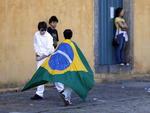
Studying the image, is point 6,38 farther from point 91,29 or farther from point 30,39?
point 91,29

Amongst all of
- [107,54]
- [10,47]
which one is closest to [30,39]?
[10,47]

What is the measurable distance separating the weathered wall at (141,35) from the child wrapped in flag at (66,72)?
598cm

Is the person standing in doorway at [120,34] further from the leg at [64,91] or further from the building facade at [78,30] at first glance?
the leg at [64,91]

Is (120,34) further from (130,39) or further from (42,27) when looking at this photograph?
(42,27)

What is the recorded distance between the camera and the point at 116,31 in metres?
19.2

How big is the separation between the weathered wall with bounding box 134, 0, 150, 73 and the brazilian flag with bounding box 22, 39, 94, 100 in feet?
19.6

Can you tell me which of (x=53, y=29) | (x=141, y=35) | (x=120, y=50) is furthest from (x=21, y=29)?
(x=141, y=35)

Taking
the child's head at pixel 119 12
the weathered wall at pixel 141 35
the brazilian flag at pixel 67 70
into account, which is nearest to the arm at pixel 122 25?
the child's head at pixel 119 12

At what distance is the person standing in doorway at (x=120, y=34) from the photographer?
18969mm

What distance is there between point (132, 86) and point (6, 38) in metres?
3.76

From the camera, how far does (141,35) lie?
19.8m

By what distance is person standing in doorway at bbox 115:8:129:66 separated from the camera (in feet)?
62.2

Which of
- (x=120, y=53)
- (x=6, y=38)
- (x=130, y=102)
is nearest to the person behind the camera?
(x=130, y=102)

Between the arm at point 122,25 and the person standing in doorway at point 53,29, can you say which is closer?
the person standing in doorway at point 53,29
